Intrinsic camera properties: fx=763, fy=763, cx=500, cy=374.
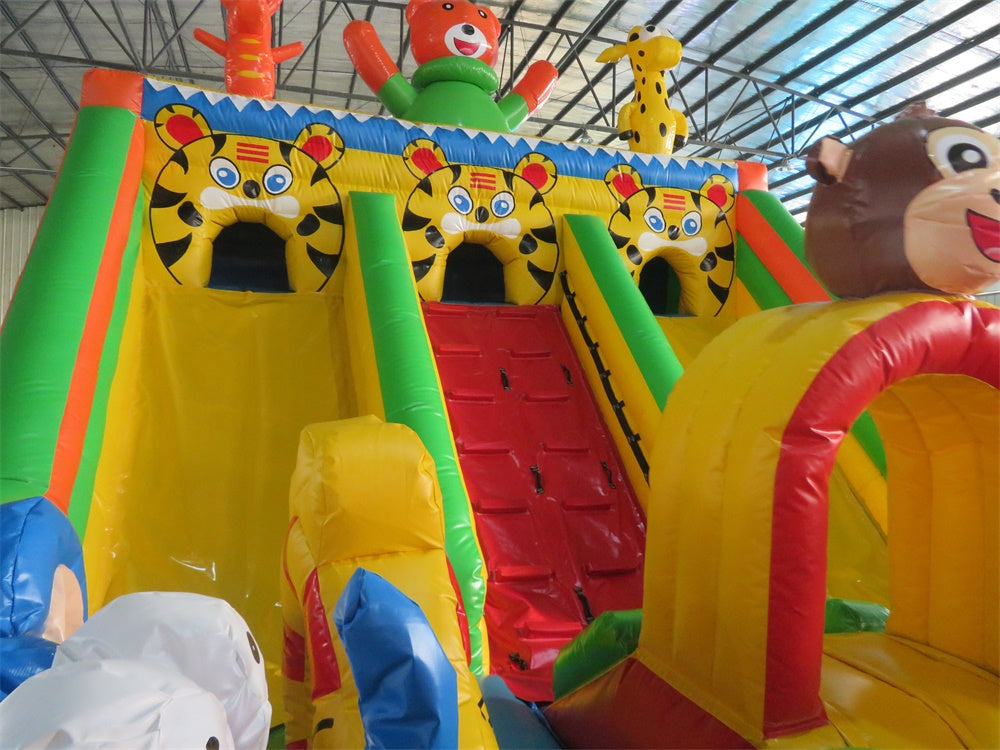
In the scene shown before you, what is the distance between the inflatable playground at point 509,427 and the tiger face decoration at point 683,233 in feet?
0.05

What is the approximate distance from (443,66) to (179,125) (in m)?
1.47

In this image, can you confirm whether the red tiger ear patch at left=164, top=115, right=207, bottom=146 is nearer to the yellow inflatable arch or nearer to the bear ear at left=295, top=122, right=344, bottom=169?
the bear ear at left=295, top=122, right=344, bottom=169

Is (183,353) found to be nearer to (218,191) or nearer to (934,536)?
(218,191)

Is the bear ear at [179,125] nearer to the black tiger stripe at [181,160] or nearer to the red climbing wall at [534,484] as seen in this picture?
the black tiger stripe at [181,160]

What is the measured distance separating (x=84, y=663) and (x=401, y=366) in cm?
155

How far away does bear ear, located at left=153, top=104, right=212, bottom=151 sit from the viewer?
2.86 m

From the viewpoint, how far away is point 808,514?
123 cm

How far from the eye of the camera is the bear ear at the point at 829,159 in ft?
4.69

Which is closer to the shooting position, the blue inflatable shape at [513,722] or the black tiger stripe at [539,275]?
the blue inflatable shape at [513,722]

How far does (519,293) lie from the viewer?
331 cm

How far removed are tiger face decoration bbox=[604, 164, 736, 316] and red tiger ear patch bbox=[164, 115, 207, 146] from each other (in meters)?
1.75

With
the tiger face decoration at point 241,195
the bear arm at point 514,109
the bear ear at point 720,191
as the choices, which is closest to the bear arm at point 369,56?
the bear arm at point 514,109

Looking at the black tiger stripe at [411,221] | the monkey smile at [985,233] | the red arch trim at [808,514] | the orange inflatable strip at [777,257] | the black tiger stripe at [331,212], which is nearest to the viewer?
the red arch trim at [808,514]

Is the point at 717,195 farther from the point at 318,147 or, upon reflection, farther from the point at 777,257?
the point at 318,147
